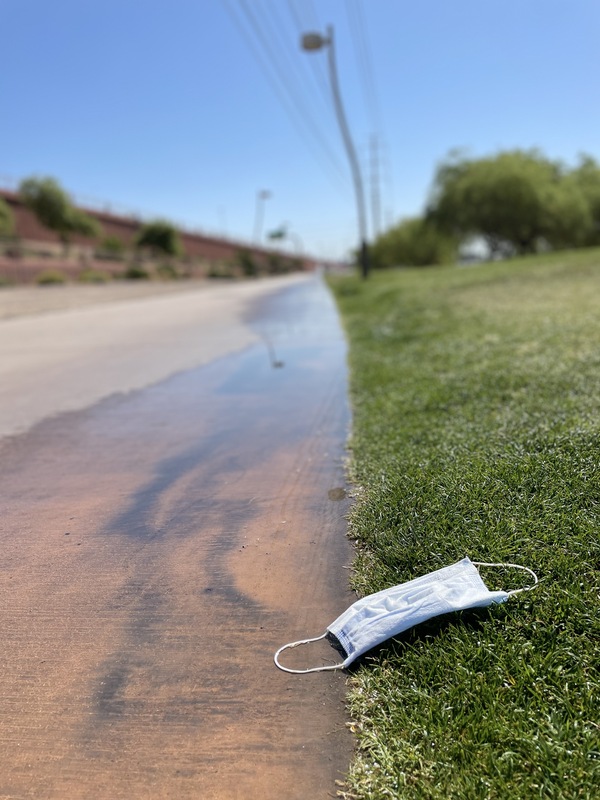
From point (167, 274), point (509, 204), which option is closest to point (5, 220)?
point (167, 274)

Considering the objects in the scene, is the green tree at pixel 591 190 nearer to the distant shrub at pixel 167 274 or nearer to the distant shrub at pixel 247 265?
the distant shrub at pixel 167 274

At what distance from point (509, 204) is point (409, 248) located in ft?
94.4

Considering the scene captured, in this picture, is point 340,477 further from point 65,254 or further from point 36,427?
point 65,254

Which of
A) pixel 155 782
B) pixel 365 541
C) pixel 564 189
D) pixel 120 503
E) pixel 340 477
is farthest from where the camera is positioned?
pixel 564 189

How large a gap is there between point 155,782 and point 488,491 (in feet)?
6.82

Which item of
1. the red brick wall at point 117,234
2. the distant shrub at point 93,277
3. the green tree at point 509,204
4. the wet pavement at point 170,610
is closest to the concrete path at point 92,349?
the wet pavement at point 170,610

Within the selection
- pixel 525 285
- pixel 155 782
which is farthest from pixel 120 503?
pixel 525 285

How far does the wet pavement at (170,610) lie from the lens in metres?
1.89

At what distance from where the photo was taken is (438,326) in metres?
10.0

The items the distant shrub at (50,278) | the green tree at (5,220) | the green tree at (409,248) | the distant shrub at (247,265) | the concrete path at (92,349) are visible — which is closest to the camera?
the concrete path at (92,349)

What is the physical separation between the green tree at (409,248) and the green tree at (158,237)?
23829mm

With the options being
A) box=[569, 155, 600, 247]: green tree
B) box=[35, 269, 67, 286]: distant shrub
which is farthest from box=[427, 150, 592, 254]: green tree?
box=[35, 269, 67, 286]: distant shrub

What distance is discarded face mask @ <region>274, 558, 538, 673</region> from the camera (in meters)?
2.28

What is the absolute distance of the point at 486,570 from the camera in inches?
100
